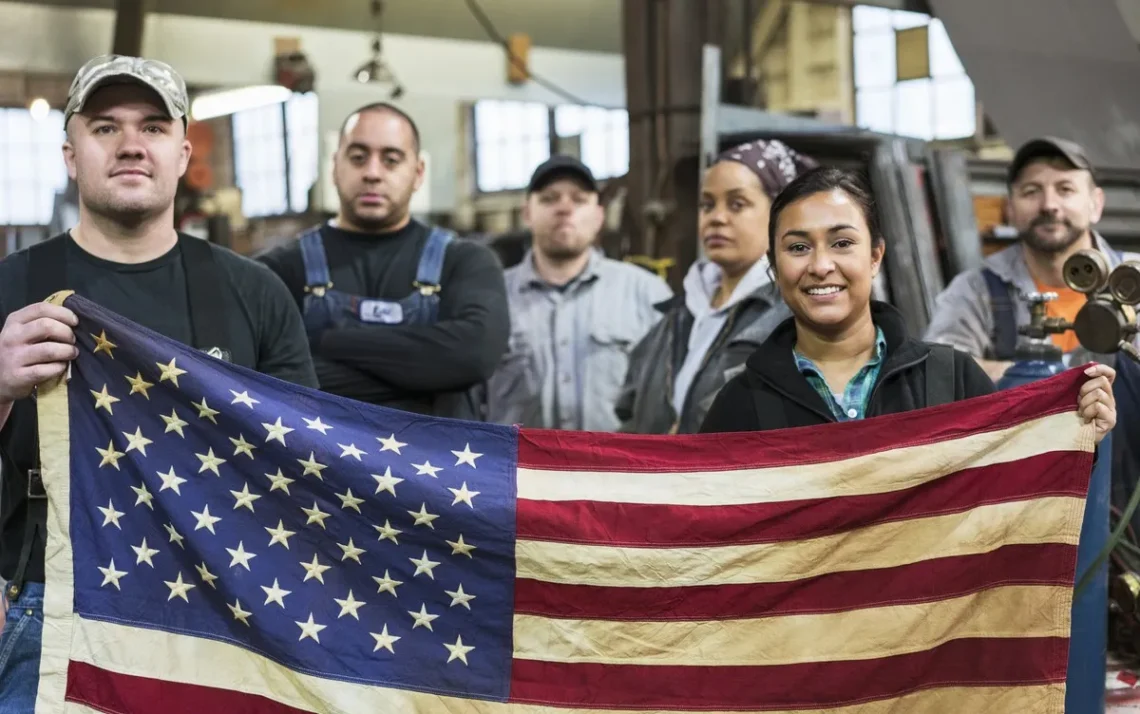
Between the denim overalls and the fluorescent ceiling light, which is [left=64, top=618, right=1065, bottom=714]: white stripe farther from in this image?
the fluorescent ceiling light

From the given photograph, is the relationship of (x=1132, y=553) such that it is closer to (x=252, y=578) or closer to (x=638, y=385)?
(x=638, y=385)

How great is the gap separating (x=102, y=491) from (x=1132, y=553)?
284 centimetres

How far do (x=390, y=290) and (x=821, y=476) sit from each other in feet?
4.97

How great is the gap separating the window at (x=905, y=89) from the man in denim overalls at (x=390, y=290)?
12129 millimetres

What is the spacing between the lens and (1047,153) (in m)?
4.16

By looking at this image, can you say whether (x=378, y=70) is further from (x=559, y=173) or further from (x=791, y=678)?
(x=791, y=678)

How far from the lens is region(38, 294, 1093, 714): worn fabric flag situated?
8.04 ft

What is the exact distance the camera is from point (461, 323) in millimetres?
3461

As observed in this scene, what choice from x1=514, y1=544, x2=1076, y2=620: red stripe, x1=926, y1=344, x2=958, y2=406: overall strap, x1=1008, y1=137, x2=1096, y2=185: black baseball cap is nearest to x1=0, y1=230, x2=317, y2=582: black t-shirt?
x1=514, y1=544, x2=1076, y2=620: red stripe

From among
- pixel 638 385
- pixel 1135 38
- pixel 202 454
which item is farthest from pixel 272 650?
pixel 1135 38


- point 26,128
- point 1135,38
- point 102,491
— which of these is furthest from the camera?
point 26,128

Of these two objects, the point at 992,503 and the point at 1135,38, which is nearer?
the point at 992,503

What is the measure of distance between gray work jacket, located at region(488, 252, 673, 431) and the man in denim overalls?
2.49ft

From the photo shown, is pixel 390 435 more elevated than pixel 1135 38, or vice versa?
pixel 1135 38
